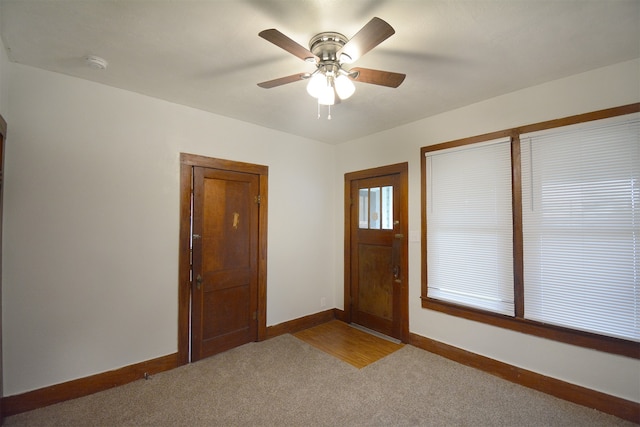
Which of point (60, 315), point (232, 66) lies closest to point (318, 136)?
point (232, 66)

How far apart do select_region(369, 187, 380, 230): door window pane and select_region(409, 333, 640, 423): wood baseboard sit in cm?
148

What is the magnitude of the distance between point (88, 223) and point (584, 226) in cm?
399

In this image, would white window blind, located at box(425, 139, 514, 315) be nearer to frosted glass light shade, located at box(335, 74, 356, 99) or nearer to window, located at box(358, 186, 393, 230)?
window, located at box(358, 186, 393, 230)

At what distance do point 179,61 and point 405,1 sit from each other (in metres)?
1.59

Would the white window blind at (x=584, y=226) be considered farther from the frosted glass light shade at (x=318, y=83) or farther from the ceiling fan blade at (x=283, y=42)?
the ceiling fan blade at (x=283, y=42)

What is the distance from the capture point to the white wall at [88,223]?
Result: 2.06 metres

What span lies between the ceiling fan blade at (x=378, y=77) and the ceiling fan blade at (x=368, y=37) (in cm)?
14

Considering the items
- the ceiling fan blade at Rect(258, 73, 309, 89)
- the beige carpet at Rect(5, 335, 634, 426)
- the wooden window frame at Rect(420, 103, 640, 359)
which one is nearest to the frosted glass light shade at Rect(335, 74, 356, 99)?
the ceiling fan blade at Rect(258, 73, 309, 89)

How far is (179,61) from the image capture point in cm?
202

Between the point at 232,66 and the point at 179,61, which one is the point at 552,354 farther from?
the point at 179,61

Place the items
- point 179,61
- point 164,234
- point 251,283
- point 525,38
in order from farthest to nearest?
point 251,283 → point 164,234 → point 179,61 → point 525,38

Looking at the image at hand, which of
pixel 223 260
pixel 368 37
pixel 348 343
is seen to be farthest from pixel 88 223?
pixel 348 343

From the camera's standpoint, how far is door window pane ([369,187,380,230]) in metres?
3.63

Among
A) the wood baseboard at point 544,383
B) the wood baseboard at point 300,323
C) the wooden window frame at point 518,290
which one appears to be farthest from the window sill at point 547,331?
the wood baseboard at point 300,323
